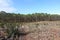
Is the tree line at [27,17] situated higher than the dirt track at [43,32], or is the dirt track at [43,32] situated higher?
the tree line at [27,17]

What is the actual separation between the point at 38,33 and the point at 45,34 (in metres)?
0.39

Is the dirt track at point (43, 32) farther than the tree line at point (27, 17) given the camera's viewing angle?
No

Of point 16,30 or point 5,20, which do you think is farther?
point 5,20

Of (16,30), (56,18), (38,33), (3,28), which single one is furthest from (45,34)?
(56,18)

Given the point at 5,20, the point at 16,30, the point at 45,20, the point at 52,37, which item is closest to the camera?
the point at 52,37

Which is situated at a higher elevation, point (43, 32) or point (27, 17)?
point (27, 17)

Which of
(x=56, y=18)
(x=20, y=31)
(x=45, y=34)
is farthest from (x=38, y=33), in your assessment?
(x=56, y=18)

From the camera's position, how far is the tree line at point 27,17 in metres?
10.5

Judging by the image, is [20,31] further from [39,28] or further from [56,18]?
[56,18]

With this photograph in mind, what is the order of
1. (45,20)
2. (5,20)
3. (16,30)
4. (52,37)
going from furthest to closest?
(45,20)
(5,20)
(16,30)
(52,37)

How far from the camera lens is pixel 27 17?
1098cm

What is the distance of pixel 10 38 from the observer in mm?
8883

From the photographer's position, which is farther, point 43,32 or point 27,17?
point 27,17

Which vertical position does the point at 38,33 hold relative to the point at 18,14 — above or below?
below
